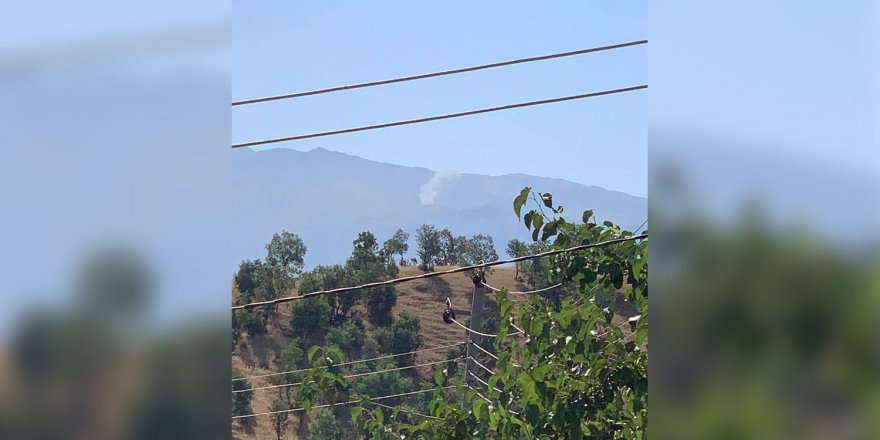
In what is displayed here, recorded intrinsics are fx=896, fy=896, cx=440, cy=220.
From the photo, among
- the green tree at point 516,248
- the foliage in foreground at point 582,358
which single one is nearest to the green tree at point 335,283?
the green tree at point 516,248

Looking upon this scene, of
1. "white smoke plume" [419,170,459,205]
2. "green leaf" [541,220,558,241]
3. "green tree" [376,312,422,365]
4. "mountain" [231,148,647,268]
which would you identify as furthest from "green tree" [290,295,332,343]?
"green leaf" [541,220,558,241]

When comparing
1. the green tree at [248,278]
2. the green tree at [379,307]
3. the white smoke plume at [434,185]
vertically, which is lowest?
the green tree at [379,307]

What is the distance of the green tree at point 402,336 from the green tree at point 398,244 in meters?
1.33

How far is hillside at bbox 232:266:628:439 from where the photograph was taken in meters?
10.8

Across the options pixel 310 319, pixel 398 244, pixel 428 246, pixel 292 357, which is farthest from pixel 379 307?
pixel 398 244

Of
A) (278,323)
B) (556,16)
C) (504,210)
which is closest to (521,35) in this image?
(556,16)

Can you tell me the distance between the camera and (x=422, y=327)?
1148cm

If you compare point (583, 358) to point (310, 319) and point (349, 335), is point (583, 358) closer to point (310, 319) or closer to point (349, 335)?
point (349, 335)

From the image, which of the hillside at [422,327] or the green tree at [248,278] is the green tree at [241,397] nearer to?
the hillside at [422,327]

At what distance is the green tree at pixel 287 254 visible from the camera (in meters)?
12.7

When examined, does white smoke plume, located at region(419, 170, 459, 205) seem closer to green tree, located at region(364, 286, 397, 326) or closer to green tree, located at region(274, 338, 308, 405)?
green tree, located at region(364, 286, 397, 326)
